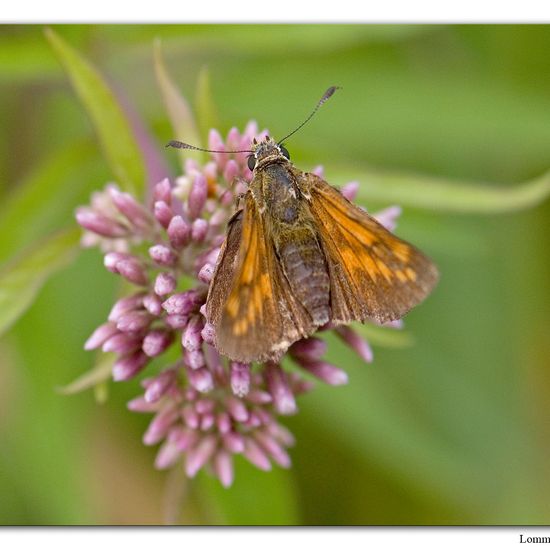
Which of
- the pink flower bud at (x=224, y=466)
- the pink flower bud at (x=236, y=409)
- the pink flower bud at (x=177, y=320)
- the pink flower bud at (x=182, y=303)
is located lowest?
the pink flower bud at (x=224, y=466)

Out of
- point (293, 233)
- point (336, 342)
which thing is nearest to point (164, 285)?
point (293, 233)

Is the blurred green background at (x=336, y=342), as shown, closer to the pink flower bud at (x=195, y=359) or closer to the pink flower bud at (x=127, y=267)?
the pink flower bud at (x=127, y=267)

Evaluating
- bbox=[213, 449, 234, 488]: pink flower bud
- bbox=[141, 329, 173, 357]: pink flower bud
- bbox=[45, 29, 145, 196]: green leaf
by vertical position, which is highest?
bbox=[45, 29, 145, 196]: green leaf

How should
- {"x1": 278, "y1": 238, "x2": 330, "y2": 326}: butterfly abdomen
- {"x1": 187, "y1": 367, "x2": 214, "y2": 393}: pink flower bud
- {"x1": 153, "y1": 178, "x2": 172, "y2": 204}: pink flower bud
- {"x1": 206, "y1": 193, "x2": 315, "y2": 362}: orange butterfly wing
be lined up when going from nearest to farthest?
{"x1": 206, "y1": 193, "x2": 315, "y2": 362}: orange butterfly wing, {"x1": 278, "y1": 238, "x2": 330, "y2": 326}: butterfly abdomen, {"x1": 187, "y1": 367, "x2": 214, "y2": 393}: pink flower bud, {"x1": 153, "y1": 178, "x2": 172, "y2": 204}: pink flower bud

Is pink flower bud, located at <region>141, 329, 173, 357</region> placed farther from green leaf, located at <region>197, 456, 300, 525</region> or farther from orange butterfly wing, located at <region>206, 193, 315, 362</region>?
green leaf, located at <region>197, 456, 300, 525</region>

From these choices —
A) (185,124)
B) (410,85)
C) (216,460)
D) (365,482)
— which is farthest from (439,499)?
(185,124)

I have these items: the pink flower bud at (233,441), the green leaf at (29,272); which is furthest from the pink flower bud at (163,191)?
the pink flower bud at (233,441)

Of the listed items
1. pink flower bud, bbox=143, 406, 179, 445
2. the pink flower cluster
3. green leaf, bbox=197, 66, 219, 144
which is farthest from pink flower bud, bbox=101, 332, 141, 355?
green leaf, bbox=197, 66, 219, 144
